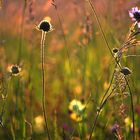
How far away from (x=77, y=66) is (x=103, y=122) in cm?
123

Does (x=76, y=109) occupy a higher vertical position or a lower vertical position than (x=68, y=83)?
lower

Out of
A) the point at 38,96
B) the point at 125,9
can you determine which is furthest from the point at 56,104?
the point at 125,9

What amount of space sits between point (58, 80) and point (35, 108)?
792 millimetres

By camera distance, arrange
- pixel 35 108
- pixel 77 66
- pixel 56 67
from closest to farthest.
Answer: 1. pixel 35 108
2. pixel 77 66
3. pixel 56 67

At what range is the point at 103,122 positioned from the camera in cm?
281

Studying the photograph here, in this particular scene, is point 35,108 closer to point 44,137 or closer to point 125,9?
point 44,137

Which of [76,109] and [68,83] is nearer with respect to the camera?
[76,109]

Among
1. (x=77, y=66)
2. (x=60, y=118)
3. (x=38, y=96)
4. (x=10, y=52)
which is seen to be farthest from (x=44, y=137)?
Result: (x=10, y=52)

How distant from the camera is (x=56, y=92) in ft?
12.3

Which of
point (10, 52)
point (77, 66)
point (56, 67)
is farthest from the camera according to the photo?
point (10, 52)

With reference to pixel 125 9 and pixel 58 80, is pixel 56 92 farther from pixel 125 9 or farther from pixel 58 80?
pixel 125 9

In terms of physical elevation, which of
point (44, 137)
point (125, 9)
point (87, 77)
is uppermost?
point (125, 9)

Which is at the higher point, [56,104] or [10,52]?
[10,52]

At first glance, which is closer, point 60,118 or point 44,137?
point 44,137
